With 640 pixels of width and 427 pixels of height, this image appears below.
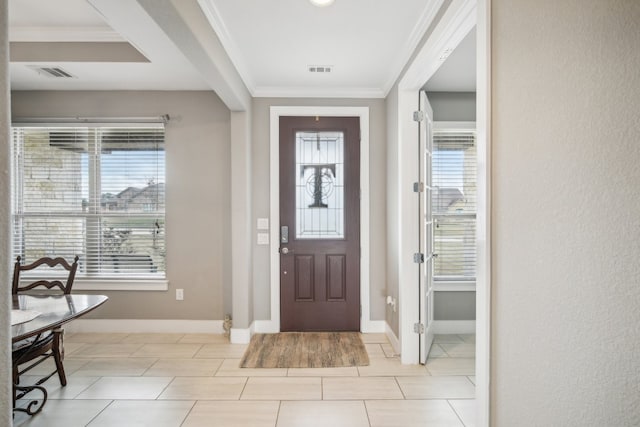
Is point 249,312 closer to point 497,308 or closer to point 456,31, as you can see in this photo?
point 497,308

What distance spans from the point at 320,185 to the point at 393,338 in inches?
67.7

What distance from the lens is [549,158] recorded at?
45.1 inches

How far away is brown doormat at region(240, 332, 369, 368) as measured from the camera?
3176 millimetres

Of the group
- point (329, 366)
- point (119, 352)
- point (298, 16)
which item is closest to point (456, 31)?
point (298, 16)

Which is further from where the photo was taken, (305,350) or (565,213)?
(305,350)

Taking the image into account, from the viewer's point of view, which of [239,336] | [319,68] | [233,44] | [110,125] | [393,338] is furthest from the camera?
[110,125]

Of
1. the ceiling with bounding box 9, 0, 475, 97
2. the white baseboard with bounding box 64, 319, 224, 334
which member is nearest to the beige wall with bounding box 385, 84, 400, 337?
the ceiling with bounding box 9, 0, 475, 97

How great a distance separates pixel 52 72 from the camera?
11.2 ft

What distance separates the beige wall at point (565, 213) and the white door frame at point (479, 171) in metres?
0.04

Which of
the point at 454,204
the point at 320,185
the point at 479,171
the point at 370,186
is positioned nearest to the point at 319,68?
the point at 320,185

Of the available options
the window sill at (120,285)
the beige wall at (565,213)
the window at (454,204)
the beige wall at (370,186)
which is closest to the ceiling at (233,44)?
the beige wall at (370,186)

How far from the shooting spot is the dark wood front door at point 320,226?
4.02 meters

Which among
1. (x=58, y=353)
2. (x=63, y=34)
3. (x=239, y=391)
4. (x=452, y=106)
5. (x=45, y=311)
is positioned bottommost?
(x=239, y=391)

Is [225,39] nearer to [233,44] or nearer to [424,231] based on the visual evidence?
[233,44]
